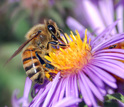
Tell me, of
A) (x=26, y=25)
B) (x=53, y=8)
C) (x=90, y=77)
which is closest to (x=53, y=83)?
(x=90, y=77)

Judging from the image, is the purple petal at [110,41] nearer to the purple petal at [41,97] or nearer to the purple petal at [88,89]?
the purple petal at [88,89]

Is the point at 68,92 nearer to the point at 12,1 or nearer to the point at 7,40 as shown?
the point at 12,1

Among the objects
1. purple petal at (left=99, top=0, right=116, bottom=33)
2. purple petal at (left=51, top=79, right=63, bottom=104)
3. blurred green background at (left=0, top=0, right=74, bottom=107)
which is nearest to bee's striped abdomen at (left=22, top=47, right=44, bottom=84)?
purple petal at (left=51, top=79, right=63, bottom=104)

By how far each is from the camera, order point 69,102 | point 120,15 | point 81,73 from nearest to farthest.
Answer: point 69,102
point 81,73
point 120,15

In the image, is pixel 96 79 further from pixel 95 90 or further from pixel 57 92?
pixel 57 92

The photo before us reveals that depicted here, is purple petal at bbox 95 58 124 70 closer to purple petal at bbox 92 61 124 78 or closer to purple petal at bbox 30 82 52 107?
purple petal at bbox 92 61 124 78

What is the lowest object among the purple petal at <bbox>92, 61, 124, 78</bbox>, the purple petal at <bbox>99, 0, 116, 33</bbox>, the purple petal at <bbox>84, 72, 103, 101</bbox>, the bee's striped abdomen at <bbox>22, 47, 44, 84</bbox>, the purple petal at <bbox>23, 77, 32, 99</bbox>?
the purple petal at <bbox>84, 72, 103, 101</bbox>

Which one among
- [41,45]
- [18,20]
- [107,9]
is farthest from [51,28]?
[18,20]
